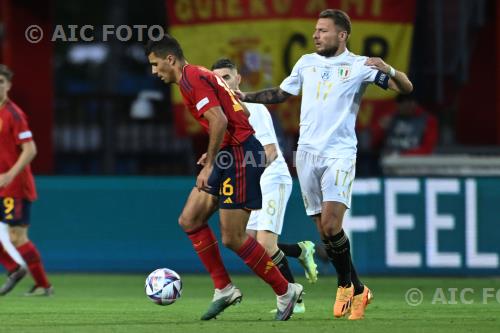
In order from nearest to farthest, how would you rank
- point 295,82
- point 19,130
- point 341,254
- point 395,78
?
point 395,78, point 341,254, point 295,82, point 19,130

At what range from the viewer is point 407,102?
18.7 metres

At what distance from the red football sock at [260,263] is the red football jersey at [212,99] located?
0.79 m

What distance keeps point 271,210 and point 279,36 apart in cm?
613

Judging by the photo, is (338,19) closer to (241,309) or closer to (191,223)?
(191,223)

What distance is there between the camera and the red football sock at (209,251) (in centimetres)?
1145

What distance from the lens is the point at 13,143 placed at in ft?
48.6

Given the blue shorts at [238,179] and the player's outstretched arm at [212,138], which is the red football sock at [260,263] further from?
the player's outstretched arm at [212,138]

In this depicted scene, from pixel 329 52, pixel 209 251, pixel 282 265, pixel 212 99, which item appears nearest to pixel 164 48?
pixel 212 99

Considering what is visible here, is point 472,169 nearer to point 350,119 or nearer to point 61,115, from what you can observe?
point 350,119

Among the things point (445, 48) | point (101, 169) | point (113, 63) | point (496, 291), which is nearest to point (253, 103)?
point (496, 291)

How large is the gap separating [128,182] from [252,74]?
2347 millimetres

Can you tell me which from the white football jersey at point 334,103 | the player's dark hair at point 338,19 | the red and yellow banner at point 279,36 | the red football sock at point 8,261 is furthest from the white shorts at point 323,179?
the red and yellow banner at point 279,36

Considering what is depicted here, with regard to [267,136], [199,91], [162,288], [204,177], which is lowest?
[162,288]

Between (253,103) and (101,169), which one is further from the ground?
(253,103)
